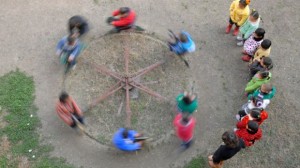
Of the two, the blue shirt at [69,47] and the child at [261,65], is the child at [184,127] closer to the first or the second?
the child at [261,65]

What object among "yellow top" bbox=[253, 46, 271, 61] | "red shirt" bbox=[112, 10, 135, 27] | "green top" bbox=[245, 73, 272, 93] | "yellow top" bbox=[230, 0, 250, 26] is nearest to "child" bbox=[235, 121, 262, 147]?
"green top" bbox=[245, 73, 272, 93]

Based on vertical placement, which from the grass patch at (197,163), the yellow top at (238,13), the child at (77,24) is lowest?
the grass patch at (197,163)

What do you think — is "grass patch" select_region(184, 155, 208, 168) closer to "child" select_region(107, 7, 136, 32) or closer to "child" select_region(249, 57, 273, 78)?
"child" select_region(249, 57, 273, 78)

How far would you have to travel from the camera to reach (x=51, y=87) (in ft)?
26.1

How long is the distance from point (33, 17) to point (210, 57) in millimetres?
4363

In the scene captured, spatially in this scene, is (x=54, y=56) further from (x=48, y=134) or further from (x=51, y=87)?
(x=48, y=134)

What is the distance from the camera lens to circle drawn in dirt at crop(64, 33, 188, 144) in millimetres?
7547

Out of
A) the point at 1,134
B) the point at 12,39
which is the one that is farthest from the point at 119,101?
the point at 12,39

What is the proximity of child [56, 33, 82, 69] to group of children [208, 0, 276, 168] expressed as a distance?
11.7ft

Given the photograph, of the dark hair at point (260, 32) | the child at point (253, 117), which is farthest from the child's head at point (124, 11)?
the child at point (253, 117)

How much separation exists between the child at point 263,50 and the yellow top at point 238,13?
963 millimetres

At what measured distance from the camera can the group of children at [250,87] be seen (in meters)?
6.50

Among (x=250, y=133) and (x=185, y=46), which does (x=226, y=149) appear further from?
(x=185, y=46)

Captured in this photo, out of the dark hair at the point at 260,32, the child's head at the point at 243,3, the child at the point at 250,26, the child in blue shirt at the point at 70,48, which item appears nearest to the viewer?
the dark hair at the point at 260,32
